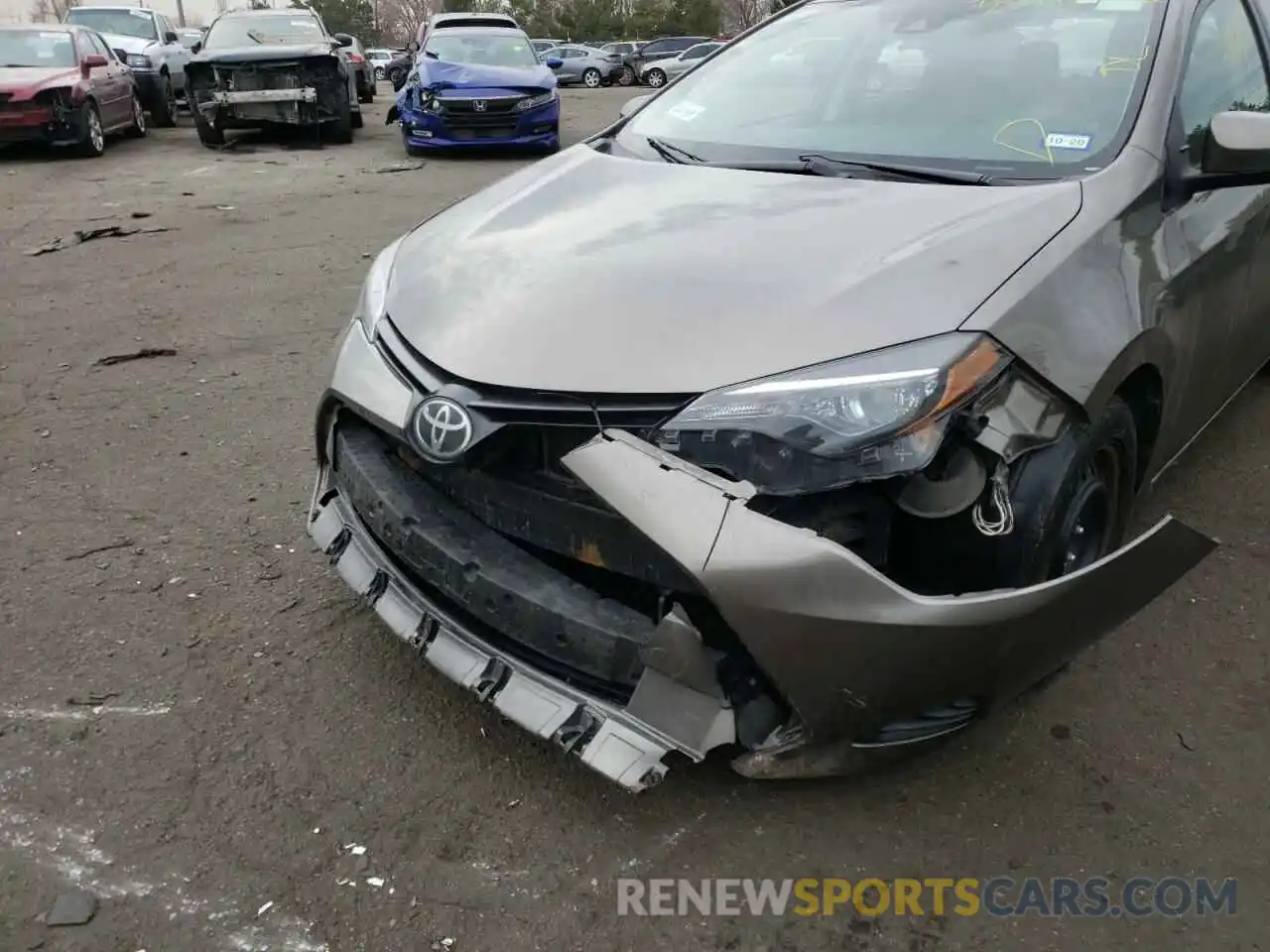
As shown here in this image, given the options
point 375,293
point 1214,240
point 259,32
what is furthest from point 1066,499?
point 259,32

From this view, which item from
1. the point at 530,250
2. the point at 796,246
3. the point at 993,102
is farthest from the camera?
the point at 993,102

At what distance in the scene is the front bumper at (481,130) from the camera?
11.3m

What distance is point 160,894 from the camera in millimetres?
2004

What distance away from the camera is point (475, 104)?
1116 cm

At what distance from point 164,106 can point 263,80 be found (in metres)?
4.14

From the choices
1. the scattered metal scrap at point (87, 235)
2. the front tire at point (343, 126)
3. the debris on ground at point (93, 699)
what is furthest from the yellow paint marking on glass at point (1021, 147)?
the front tire at point (343, 126)

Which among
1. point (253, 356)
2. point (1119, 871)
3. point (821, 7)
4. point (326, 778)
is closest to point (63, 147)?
point (253, 356)

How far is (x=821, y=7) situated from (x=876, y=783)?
2.70m

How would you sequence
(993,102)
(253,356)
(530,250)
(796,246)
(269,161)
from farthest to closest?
1. (269,161)
2. (253,356)
3. (993,102)
4. (530,250)
5. (796,246)

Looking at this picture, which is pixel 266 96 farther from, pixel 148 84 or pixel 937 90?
pixel 937 90

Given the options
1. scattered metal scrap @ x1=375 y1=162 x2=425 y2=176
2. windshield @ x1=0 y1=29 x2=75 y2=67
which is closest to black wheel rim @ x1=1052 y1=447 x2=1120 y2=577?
scattered metal scrap @ x1=375 y1=162 x2=425 y2=176

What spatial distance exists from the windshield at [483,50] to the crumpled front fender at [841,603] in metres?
11.1

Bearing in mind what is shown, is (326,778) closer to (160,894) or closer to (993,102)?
(160,894)

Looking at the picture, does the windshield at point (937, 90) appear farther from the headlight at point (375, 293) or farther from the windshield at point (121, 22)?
the windshield at point (121, 22)
